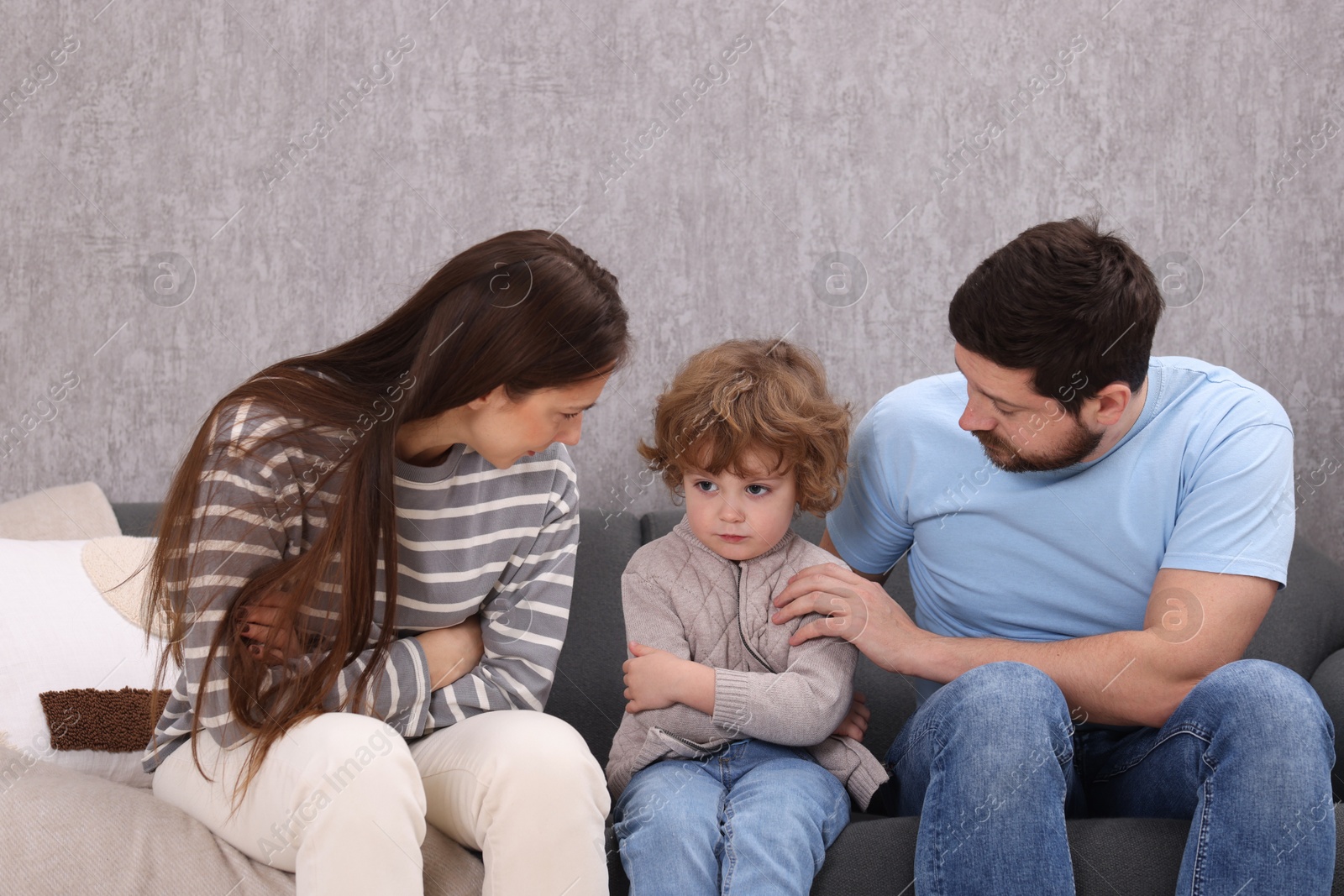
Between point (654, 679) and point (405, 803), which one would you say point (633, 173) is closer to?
point (654, 679)

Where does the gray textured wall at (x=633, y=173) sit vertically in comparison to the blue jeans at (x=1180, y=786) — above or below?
above

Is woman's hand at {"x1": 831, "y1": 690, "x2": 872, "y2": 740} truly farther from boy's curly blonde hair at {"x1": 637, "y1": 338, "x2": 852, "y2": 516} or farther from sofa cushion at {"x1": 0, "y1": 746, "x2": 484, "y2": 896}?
sofa cushion at {"x1": 0, "y1": 746, "x2": 484, "y2": 896}

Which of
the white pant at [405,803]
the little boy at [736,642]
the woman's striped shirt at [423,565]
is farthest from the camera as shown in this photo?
the little boy at [736,642]

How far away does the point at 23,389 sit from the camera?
195 cm

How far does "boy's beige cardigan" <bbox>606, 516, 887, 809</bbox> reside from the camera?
1.28m

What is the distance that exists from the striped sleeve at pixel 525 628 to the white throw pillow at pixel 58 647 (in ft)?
1.60

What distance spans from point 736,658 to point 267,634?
573mm

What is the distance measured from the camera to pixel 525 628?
1335 millimetres

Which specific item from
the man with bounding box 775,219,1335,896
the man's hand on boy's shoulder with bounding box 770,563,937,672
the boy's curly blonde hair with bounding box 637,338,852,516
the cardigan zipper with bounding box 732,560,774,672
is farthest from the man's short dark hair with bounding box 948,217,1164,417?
the cardigan zipper with bounding box 732,560,774,672

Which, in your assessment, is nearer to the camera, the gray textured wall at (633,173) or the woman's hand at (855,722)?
the woman's hand at (855,722)

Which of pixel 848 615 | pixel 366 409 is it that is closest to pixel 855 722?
pixel 848 615

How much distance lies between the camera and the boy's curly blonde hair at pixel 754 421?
4.38 ft

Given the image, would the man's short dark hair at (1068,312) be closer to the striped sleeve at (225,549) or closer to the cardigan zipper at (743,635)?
the cardigan zipper at (743,635)

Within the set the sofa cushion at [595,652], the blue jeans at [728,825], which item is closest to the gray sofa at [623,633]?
the sofa cushion at [595,652]
